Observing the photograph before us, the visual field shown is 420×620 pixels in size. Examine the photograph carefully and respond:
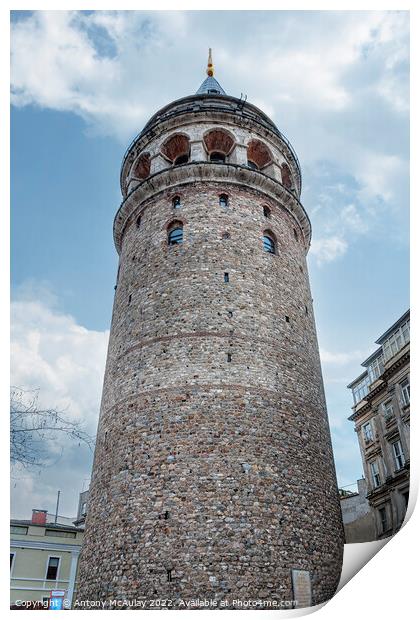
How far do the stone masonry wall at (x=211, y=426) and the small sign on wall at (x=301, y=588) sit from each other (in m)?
0.16

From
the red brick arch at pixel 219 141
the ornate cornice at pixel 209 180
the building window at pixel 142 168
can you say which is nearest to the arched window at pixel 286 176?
the ornate cornice at pixel 209 180

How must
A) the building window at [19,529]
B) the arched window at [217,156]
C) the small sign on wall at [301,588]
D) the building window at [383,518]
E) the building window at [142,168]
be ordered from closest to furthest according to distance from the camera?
the small sign on wall at [301,588] < the building window at [19,529] < the building window at [383,518] < the arched window at [217,156] < the building window at [142,168]

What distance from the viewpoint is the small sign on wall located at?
1059 centimetres

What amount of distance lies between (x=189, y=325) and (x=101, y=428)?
3751 mm

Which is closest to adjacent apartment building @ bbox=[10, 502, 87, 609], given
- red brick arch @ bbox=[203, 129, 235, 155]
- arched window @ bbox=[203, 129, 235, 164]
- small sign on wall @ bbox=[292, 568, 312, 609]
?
small sign on wall @ bbox=[292, 568, 312, 609]

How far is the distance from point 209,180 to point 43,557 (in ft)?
40.1

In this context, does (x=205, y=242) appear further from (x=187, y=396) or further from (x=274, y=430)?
(x=274, y=430)

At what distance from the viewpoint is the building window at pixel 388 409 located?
49.1ft

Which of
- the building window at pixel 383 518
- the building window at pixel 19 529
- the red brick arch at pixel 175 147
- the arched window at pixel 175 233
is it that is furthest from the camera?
the red brick arch at pixel 175 147

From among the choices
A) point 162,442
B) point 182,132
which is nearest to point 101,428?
point 162,442

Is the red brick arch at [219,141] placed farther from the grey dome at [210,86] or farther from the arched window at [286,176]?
the grey dome at [210,86]

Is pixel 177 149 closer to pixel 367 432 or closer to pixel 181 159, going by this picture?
pixel 181 159

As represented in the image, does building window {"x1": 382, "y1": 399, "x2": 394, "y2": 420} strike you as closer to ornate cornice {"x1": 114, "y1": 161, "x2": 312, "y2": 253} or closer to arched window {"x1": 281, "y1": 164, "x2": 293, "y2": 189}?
ornate cornice {"x1": 114, "y1": 161, "x2": 312, "y2": 253}

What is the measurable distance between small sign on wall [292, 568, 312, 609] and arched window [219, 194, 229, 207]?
410 inches
